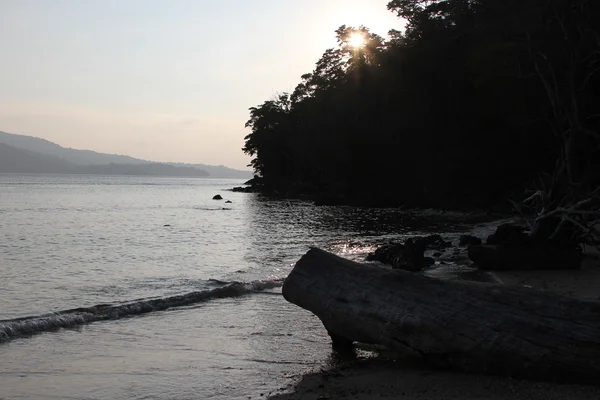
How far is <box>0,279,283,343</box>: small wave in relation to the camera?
8.90 m

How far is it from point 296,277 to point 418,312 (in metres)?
1.94

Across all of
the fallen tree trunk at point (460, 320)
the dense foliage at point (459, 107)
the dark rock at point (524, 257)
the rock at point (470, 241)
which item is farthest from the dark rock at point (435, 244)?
the fallen tree trunk at point (460, 320)

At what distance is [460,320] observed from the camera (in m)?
5.79

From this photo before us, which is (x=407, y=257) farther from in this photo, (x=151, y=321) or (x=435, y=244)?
(x=151, y=321)

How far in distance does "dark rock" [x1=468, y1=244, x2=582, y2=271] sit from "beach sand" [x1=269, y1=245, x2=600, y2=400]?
7971 mm

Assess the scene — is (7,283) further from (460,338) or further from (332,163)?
(332,163)

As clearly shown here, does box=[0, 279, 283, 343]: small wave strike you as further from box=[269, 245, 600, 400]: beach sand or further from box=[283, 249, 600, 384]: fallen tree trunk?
box=[269, 245, 600, 400]: beach sand

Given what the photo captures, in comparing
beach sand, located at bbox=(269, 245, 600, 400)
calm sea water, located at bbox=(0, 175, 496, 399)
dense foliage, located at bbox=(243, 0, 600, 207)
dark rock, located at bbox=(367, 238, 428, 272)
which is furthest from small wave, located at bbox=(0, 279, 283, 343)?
dense foliage, located at bbox=(243, 0, 600, 207)

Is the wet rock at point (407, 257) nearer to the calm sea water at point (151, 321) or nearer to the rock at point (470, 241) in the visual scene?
the calm sea water at point (151, 321)

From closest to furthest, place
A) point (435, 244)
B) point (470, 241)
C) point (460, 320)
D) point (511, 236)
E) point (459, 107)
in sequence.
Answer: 1. point (460, 320)
2. point (511, 236)
3. point (470, 241)
4. point (435, 244)
5. point (459, 107)

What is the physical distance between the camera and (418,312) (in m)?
6.11

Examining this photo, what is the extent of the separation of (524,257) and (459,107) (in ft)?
93.3

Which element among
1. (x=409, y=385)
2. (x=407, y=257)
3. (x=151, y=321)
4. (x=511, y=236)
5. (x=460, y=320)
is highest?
(x=511, y=236)

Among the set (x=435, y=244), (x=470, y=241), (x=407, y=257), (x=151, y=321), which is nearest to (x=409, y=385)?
(x=151, y=321)
